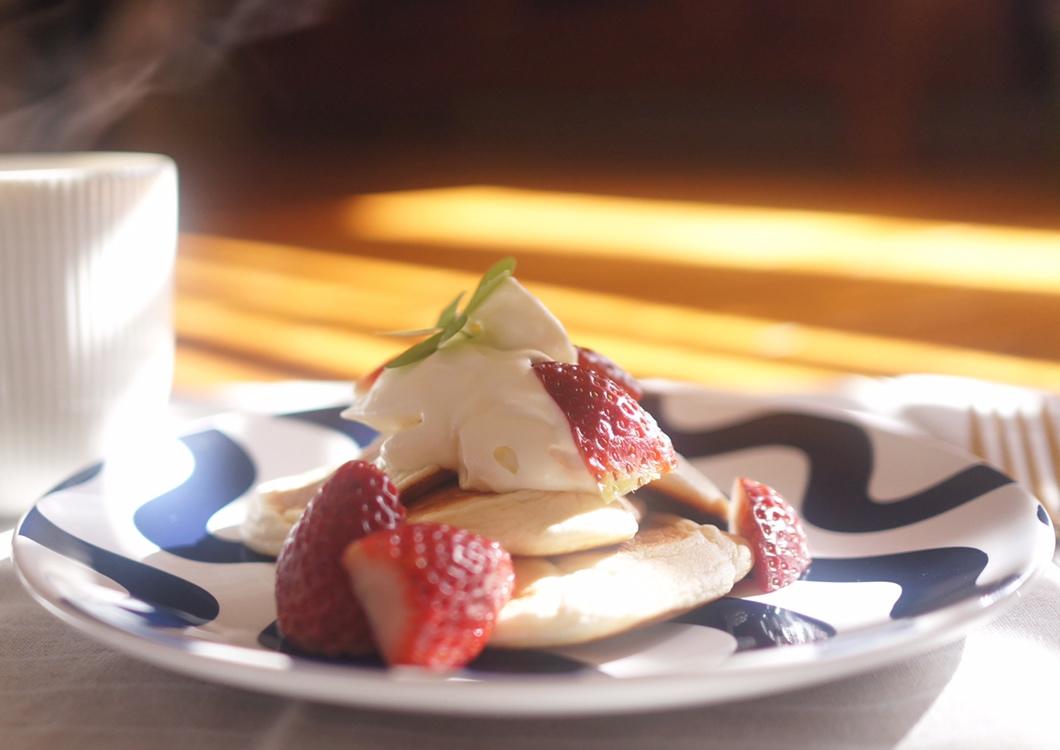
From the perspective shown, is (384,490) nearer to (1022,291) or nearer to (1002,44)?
(1022,291)

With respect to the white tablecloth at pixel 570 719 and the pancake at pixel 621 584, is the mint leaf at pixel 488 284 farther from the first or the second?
the white tablecloth at pixel 570 719

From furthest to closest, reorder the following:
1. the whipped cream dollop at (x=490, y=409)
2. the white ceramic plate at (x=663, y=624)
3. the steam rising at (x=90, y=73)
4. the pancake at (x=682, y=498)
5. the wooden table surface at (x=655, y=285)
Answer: the wooden table surface at (x=655, y=285), the steam rising at (x=90, y=73), the pancake at (x=682, y=498), the whipped cream dollop at (x=490, y=409), the white ceramic plate at (x=663, y=624)

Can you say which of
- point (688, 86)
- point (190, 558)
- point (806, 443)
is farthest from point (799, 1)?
point (190, 558)

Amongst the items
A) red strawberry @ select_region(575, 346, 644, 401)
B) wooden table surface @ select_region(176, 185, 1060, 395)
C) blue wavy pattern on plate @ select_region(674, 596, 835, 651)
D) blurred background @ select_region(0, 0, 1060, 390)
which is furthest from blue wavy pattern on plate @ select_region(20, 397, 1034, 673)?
blurred background @ select_region(0, 0, 1060, 390)

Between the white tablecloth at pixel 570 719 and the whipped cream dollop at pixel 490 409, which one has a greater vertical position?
the whipped cream dollop at pixel 490 409

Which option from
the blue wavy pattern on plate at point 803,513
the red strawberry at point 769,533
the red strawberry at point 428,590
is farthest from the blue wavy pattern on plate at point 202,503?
the red strawberry at point 769,533

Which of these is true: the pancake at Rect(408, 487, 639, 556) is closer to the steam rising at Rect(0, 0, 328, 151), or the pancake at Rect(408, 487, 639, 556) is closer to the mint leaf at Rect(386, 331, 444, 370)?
the mint leaf at Rect(386, 331, 444, 370)
